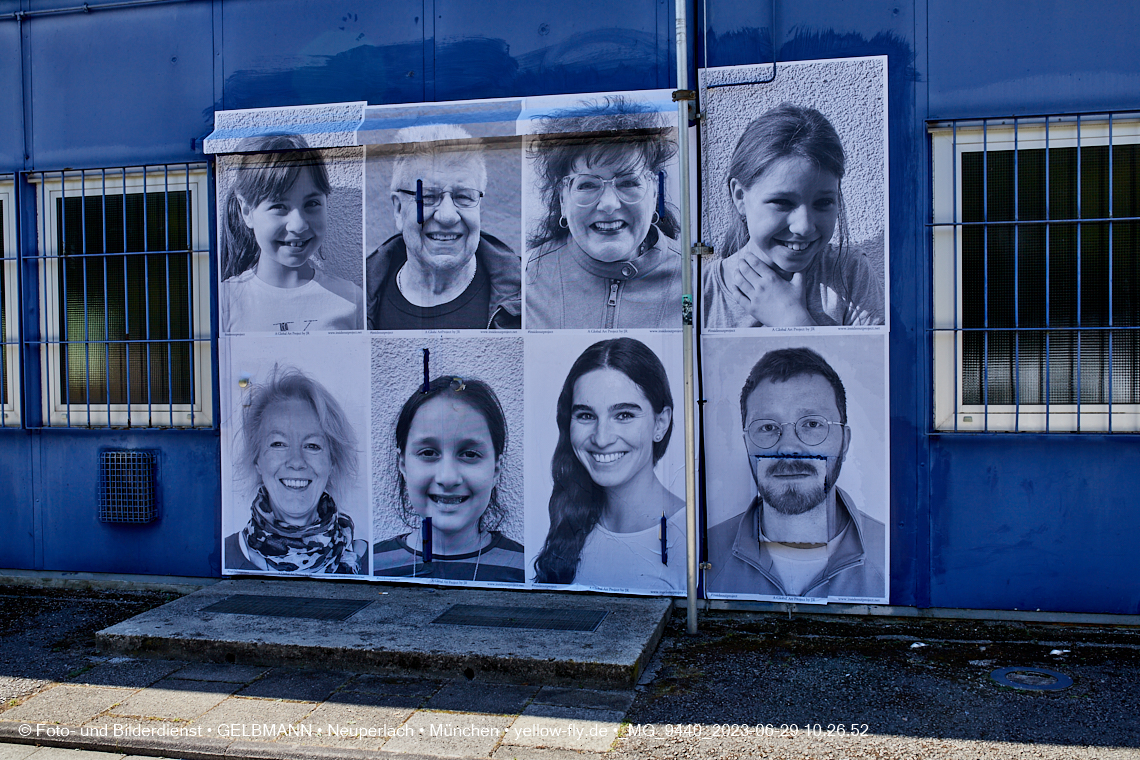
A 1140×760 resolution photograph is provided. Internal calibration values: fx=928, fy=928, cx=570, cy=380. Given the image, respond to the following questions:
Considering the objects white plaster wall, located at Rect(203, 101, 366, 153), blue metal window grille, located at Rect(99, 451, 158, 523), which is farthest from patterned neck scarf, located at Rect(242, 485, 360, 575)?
white plaster wall, located at Rect(203, 101, 366, 153)

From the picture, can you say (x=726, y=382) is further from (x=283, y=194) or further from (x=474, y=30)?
(x=283, y=194)

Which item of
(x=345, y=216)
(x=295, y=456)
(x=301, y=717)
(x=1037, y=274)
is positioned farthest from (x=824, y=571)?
(x=345, y=216)

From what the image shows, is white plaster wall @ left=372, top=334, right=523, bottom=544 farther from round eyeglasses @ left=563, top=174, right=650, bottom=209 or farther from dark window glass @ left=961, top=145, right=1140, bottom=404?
dark window glass @ left=961, top=145, right=1140, bottom=404

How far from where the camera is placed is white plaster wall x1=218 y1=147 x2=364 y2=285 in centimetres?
662

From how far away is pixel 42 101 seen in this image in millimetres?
7223

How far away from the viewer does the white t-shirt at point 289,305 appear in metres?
6.66

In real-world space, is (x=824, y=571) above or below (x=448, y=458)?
below

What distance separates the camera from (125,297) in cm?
719

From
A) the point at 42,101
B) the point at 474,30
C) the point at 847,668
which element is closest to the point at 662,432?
the point at 847,668

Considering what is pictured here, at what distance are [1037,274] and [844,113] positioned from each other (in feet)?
5.25

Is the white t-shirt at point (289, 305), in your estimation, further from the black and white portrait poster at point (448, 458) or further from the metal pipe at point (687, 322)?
the metal pipe at point (687, 322)

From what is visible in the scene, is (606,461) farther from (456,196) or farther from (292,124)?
(292,124)

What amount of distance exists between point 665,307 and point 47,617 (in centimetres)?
479

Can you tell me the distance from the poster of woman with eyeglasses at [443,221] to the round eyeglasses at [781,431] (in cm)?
174
